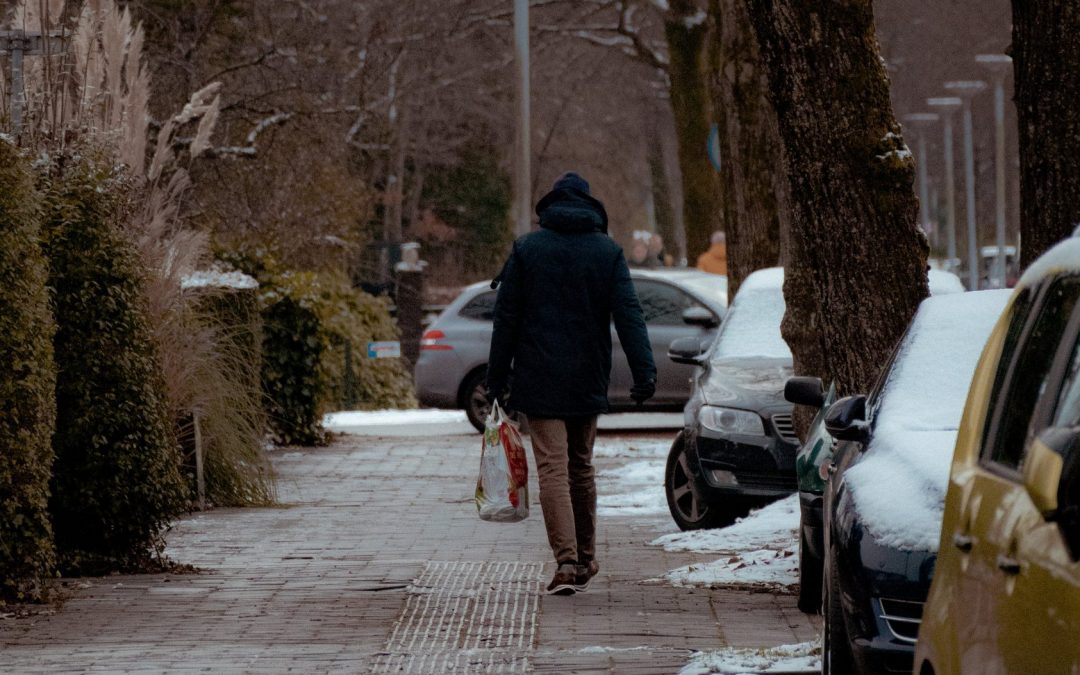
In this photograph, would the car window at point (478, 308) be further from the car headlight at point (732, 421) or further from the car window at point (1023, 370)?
the car window at point (1023, 370)

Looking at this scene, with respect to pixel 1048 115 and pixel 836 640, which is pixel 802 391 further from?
pixel 1048 115

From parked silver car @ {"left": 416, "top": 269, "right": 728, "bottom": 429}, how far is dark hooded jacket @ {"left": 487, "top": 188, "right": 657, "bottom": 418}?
35.0 feet

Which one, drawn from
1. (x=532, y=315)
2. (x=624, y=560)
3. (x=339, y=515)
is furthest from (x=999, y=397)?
(x=339, y=515)

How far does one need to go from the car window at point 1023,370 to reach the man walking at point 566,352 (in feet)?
15.6

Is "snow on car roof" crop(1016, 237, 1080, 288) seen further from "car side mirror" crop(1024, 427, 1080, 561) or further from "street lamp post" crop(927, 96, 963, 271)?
"street lamp post" crop(927, 96, 963, 271)

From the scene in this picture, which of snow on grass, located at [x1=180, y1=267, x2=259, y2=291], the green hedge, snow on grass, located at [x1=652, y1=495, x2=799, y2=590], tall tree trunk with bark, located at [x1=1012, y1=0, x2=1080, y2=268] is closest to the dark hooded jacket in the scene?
snow on grass, located at [x1=652, y1=495, x2=799, y2=590]

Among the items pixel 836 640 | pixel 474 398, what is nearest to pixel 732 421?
pixel 836 640

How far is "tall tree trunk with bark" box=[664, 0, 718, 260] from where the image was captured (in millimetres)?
27656

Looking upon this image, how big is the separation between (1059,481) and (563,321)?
6.13 m

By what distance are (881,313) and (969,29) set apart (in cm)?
3409

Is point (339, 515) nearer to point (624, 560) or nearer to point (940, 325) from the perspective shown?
point (624, 560)

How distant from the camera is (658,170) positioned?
185ft

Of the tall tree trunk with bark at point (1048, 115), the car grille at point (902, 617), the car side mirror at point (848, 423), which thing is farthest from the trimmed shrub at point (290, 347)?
the car grille at point (902, 617)

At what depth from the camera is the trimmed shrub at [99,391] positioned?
927 cm
